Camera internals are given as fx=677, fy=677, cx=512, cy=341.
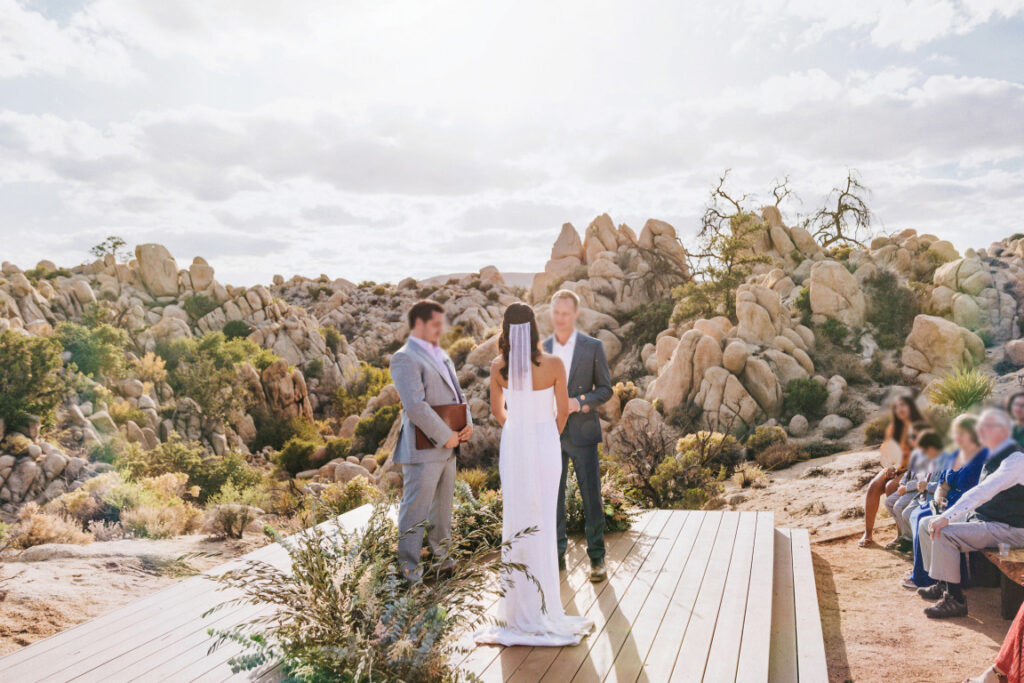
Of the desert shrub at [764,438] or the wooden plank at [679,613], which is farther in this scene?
the desert shrub at [764,438]

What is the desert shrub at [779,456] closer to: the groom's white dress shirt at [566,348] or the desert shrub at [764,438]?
the desert shrub at [764,438]

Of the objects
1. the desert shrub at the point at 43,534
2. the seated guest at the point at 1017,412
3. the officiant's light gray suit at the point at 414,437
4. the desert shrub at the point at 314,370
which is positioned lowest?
the desert shrub at the point at 314,370

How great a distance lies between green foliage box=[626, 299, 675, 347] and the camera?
27.4 meters

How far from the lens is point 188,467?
19281 millimetres

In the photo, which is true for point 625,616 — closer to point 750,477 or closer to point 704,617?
point 704,617

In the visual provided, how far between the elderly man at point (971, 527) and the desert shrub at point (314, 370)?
41.8 metres

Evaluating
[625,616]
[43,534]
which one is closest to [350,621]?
[625,616]

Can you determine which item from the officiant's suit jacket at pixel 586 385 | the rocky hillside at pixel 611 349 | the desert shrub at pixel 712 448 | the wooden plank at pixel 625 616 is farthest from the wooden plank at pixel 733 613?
the desert shrub at pixel 712 448

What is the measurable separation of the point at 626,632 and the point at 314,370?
4292 cm

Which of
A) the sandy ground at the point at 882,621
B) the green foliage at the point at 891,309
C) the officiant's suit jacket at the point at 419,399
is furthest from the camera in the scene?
the green foliage at the point at 891,309

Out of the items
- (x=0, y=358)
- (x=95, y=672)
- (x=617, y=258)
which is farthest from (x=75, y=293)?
(x=95, y=672)

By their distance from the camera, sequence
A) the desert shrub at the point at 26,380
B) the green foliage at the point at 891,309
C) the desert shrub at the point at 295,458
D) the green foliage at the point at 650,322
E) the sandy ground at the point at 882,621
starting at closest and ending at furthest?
1. the sandy ground at the point at 882,621
2. the desert shrub at the point at 26,380
3. the green foliage at the point at 891,309
4. the desert shrub at the point at 295,458
5. the green foliage at the point at 650,322

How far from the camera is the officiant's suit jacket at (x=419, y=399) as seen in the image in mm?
4137

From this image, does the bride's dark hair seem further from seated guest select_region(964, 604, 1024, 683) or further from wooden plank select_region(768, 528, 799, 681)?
seated guest select_region(964, 604, 1024, 683)
